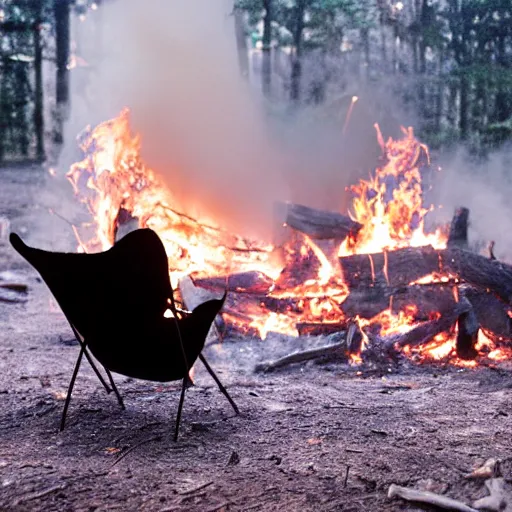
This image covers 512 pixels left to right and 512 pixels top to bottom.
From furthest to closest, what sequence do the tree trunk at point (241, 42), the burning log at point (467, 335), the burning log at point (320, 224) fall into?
the tree trunk at point (241, 42)
the burning log at point (320, 224)
the burning log at point (467, 335)

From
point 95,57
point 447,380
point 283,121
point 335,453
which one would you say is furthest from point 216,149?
point 335,453

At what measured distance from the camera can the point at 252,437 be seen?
338 cm

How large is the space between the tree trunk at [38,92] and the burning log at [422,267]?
8.79 meters

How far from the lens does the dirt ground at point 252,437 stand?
2.65 m

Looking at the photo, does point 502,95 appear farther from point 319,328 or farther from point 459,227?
point 319,328

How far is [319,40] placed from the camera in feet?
42.7

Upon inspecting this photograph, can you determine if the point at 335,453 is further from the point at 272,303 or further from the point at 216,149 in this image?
the point at 216,149

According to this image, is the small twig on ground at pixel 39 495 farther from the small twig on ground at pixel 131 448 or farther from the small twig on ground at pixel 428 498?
the small twig on ground at pixel 428 498

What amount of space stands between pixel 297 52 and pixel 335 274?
843 cm

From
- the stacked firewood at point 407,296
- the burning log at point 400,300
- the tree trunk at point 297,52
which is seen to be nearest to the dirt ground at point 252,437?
the stacked firewood at point 407,296

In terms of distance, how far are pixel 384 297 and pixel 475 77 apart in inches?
345

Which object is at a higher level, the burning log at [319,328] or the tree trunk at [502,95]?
the tree trunk at [502,95]

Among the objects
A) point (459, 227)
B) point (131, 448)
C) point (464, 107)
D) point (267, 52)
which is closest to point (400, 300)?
point (459, 227)

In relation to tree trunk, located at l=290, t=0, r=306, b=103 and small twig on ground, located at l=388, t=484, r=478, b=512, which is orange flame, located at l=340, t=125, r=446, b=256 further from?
small twig on ground, located at l=388, t=484, r=478, b=512
